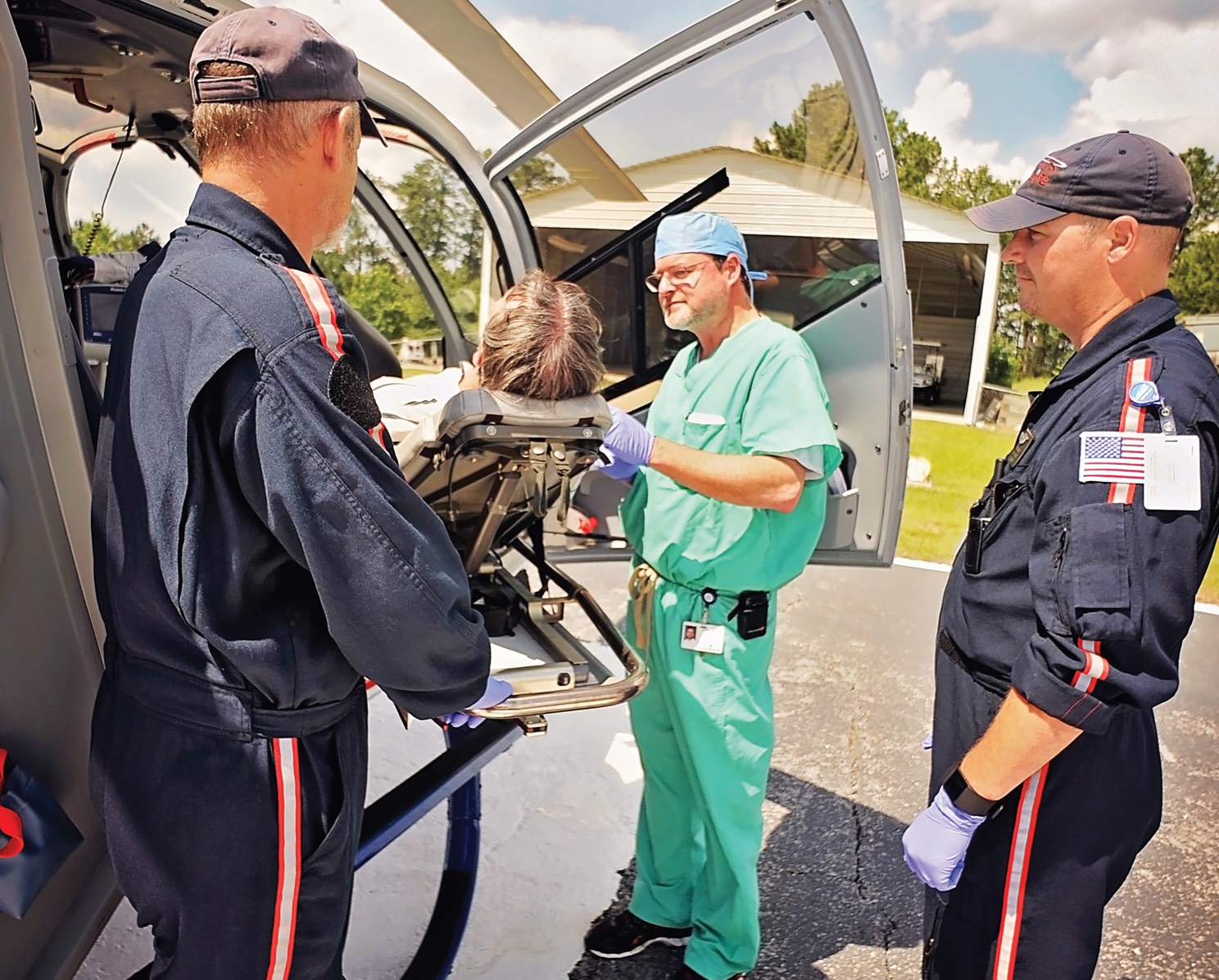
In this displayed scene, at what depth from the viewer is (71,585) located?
139cm

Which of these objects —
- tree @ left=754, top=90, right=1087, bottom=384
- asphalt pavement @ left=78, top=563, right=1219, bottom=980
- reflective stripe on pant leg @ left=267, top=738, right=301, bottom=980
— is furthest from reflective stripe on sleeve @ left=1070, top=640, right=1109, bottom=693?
tree @ left=754, top=90, right=1087, bottom=384

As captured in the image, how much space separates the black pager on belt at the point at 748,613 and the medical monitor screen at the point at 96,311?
7.31 ft

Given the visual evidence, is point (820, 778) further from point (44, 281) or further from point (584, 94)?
point (44, 281)

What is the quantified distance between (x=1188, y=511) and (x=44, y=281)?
5.41ft

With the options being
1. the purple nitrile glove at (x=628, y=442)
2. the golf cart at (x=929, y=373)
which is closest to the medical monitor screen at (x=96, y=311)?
the purple nitrile glove at (x=628, y=442)

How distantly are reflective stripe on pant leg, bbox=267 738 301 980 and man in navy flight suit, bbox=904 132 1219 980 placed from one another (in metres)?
1.00

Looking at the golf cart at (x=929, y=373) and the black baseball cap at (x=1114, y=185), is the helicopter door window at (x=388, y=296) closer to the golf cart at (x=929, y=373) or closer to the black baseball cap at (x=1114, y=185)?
the black baseball cap at (x=1114, y=185)

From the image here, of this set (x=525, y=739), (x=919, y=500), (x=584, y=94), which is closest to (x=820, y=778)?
(x=525, y=739)

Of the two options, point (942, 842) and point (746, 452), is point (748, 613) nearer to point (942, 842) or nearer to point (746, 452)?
point (746, 452)

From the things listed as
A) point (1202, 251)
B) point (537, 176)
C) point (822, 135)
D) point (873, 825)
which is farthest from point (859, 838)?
point (1202, 251)

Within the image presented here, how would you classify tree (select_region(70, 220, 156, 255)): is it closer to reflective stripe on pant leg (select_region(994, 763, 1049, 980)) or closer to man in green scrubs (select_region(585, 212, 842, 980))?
man in green scrubs (select_region(585, 212, 842, 980))

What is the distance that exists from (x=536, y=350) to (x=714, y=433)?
69 centimetres

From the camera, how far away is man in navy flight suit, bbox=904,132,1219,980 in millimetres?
1265

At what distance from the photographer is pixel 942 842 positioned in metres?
1.51
